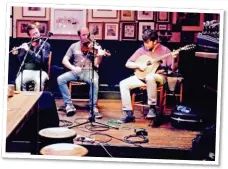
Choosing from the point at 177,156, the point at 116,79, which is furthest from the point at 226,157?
the point at 116,79

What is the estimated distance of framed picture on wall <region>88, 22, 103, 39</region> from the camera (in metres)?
2.83

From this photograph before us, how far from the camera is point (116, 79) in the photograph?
2857 millimetres

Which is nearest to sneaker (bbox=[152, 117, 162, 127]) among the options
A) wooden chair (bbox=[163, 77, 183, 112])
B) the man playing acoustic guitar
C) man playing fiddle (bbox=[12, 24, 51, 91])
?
the man playing acoustic guitar

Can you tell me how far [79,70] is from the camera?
9.39 feet

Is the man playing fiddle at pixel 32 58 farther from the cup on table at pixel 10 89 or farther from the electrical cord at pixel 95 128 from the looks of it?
the electrical cord at pixel 95 128

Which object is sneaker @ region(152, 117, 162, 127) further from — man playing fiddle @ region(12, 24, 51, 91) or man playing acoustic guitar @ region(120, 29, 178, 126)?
A: man playing fiddle @ region(12, 24, 51, 91)

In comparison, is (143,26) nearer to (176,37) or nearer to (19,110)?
(176,37)

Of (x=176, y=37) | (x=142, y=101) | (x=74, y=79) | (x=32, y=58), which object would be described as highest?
(x=176, y=37)

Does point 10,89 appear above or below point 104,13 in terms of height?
below

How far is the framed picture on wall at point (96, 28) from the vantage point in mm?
2828

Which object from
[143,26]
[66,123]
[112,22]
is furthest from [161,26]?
[66,123]

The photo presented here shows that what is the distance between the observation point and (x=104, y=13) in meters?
2.82

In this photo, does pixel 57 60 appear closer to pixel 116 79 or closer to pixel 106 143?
pixel 116 79

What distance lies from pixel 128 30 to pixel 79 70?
46 centimetres
